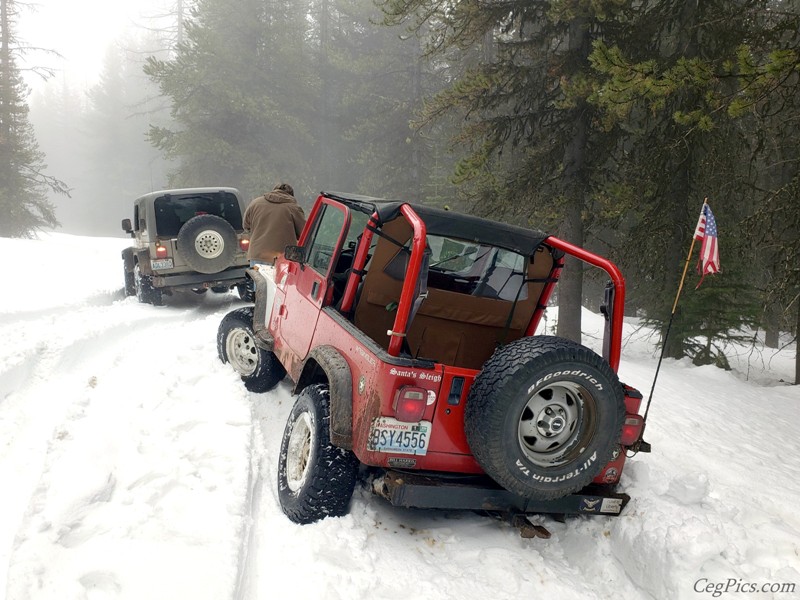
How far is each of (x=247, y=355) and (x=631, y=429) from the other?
3.98 metres

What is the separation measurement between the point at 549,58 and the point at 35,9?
75.4 feet

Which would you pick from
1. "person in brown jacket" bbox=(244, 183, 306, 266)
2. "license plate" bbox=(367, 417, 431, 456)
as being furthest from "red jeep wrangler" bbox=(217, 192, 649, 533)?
"person in brown jacket" bbox=(244, 183, 306, 266)

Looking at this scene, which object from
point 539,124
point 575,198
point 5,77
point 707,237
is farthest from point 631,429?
point 5,77

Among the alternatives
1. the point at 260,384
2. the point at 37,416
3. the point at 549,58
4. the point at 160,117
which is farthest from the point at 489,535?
the point at 160,117

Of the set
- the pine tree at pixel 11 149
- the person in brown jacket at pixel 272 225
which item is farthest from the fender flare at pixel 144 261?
the pine tree at pixel 11 149

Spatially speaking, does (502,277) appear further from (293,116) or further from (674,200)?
(293,116)

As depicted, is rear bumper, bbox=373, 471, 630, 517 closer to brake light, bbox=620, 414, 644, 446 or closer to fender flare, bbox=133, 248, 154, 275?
brake light, bbox=620, 414, 644, 446

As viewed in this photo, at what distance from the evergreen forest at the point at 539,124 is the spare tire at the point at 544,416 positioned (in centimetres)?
328

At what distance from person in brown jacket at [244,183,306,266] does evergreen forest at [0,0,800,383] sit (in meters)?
2.52

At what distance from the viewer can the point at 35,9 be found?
22031 mm

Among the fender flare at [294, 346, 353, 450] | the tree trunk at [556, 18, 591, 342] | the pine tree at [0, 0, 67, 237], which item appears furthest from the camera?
the pine tree at [0, 0, 67, 237]

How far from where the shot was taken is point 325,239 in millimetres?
4684

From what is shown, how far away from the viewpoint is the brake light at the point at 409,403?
3010 mm

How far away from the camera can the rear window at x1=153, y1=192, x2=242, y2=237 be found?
9805 millimetres
